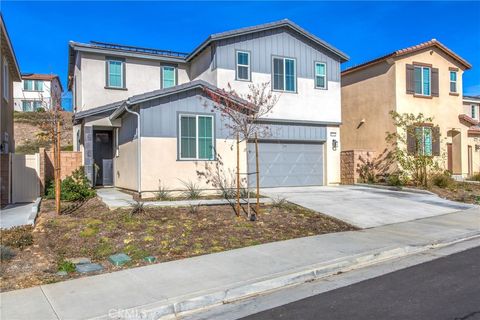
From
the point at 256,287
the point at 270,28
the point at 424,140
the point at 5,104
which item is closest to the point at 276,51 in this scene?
the point at 270,28

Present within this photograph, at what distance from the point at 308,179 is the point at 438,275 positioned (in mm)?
12930

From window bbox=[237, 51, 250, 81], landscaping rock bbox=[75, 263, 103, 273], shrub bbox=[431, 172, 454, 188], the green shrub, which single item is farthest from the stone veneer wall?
landscaping rock bbox=[75, 263, 103, 273]

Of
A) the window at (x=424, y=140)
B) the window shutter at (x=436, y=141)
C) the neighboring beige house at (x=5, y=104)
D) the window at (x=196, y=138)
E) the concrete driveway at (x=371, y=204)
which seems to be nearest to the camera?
the concrete driveway at (x=371, y=204)

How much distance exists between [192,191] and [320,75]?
9619 millimetres

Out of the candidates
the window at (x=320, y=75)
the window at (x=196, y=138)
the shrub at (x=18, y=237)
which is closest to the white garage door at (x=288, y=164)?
the window at (x=320, y=75)

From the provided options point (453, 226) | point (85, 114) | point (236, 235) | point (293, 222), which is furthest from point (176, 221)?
point (85, 114)

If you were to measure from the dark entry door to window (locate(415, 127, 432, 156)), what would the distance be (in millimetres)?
14366

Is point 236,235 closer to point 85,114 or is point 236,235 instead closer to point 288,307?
point 288,307

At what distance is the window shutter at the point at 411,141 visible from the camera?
2025cm

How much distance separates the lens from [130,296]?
19.0 feet

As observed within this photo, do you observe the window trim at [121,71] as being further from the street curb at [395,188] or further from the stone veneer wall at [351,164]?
the street curb at [395,188]

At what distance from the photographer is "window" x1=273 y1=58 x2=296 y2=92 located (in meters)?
19.0

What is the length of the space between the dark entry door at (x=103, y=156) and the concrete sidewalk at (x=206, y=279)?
1187 cm

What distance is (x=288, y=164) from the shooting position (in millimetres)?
19047
